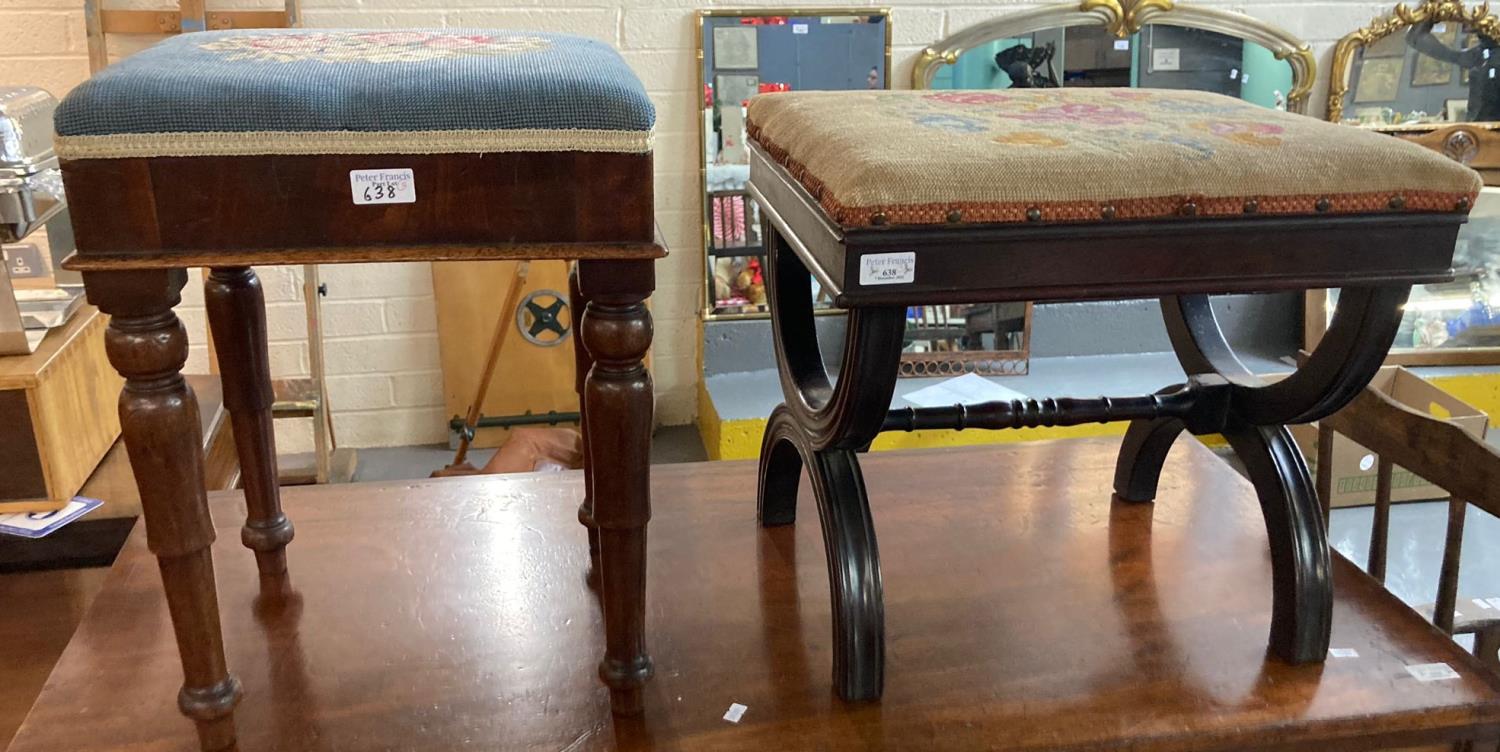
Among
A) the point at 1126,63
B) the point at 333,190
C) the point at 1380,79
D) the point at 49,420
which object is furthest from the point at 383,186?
the point at 1380,79

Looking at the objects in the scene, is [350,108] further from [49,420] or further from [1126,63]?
[1126,63]

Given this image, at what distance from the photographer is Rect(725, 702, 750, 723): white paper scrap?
1.00 m

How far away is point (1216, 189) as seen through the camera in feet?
2.87

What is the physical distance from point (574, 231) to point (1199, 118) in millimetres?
565

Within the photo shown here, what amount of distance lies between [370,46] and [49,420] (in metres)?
0.67

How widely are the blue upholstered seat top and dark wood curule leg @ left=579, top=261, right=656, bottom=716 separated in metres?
0.10

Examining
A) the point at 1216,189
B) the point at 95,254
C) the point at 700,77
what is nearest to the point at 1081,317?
the point at 700,77

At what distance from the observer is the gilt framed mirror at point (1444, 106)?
2438 mm

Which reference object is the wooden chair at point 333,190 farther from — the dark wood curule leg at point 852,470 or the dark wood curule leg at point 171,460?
the dark wood curule leg at point 852,470

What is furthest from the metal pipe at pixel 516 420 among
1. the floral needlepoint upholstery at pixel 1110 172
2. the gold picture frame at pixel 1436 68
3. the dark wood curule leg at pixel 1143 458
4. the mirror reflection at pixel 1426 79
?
the gold picture frame at pixel 1436 68

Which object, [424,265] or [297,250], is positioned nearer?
[297,250]

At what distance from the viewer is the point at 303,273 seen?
227cm

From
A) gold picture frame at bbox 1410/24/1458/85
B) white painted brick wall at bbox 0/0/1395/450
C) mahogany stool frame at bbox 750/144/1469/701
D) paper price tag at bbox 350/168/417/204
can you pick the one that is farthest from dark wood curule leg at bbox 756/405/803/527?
gold picture frame at bbox 1410/24/1458/85

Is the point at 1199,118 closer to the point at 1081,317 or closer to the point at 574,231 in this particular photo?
the point at 574,231
